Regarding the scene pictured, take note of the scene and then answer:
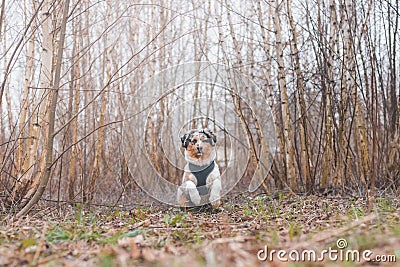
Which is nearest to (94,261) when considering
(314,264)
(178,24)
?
(314,264)

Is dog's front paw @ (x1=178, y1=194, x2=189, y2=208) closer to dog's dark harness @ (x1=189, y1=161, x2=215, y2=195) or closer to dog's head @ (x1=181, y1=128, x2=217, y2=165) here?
dog's dark harness @ (x1=189, y1=161, x2=215, y2=195)

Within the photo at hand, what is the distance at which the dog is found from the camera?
164 inches

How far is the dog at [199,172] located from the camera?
4.16 metres

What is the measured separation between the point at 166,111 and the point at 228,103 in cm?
92

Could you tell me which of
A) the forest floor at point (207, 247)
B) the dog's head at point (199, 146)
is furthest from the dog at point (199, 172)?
the forest floor at point (207, 247)

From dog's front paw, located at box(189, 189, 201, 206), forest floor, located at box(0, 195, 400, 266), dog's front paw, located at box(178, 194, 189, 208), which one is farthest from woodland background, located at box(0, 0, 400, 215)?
forest floor, located at box(0, 195, 400, 266)

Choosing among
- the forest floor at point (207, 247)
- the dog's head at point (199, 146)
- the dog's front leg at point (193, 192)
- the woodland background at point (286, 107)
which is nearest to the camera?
the forest floor at point (207, 247)

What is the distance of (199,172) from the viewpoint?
4.22 m

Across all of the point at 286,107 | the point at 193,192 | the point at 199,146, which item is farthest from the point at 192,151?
the point at 286,107

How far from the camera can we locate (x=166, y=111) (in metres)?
6.29

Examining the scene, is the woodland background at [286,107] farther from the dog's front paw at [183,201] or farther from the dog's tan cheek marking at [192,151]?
the dog's tan cheek marking at [192,151]

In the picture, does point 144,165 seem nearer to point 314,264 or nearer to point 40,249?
point 40,249

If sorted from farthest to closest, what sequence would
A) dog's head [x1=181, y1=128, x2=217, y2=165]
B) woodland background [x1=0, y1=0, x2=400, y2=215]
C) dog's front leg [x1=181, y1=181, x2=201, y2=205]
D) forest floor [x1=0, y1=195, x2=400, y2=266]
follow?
dog's head [x1=181, y1=128, x2=217, y2=165], dog's front leg [x1=181, y1=181, x2=201, y2=205], woodland background [x1=0, y1=0, x2=400, y2=215], forest floor [x1=0, y1=195, x2=400, y2=266]

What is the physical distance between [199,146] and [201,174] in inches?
10.9
